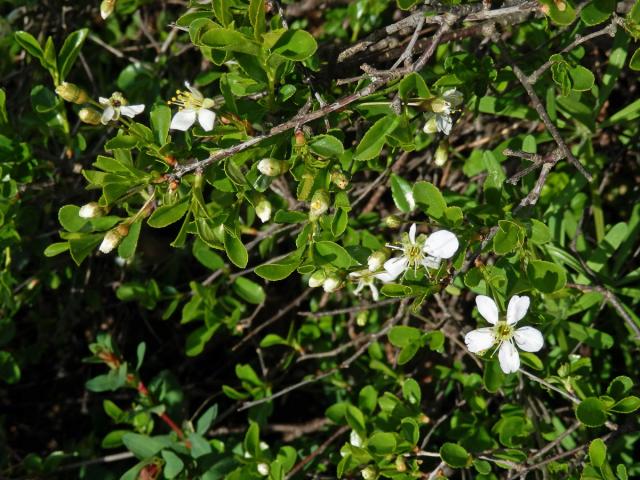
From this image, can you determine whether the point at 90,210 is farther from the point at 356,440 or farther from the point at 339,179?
the point at 356,440

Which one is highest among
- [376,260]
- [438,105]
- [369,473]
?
[438,105]

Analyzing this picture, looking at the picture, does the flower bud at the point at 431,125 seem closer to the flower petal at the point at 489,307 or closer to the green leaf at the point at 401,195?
the green leaf at the point at 401,195

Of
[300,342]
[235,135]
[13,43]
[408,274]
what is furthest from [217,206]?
[13,43]

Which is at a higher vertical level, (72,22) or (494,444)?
(72,22)

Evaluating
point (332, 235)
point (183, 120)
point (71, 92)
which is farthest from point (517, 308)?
point (71, 92)

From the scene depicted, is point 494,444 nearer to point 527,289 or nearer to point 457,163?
point 527,289

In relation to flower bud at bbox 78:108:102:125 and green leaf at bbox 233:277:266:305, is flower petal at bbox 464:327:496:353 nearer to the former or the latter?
green leaf at bbox 233:277:266:305
